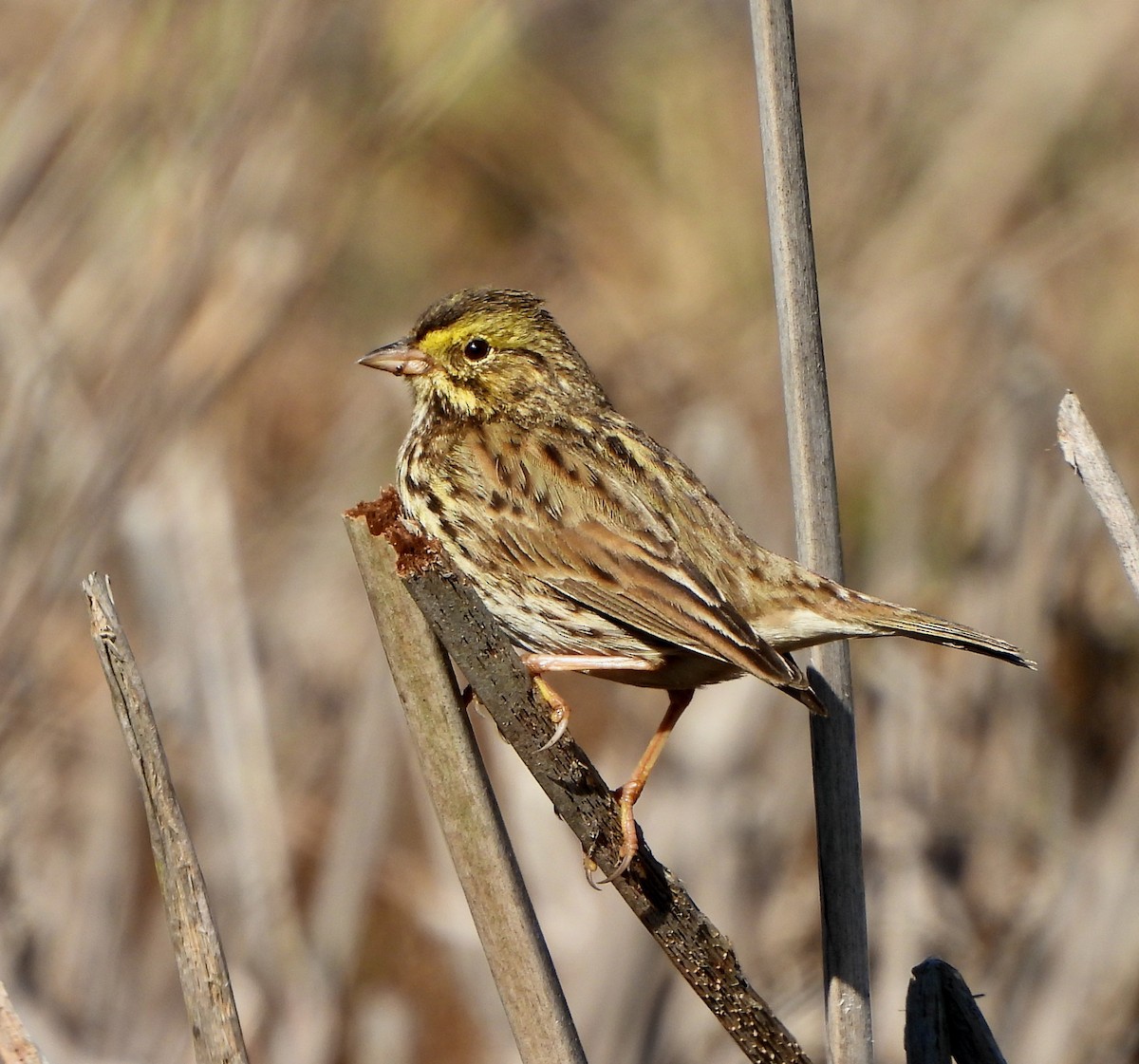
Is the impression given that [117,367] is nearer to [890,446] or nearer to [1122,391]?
[890,446]

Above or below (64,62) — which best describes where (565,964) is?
below

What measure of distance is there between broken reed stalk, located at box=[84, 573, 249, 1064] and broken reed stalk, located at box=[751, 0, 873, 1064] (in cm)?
85

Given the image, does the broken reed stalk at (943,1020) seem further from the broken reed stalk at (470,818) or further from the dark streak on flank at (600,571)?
the dark streak on flank at (600,571)

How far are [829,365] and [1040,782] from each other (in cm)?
130

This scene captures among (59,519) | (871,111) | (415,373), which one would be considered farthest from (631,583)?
(871,111)

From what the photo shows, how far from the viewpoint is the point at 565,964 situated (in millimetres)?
3977

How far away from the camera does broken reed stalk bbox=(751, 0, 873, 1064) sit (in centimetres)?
213

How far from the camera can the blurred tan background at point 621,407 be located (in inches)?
133

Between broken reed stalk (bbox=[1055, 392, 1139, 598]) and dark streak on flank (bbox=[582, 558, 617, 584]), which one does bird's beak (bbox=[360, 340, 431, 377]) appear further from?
broken reed stalk (bbox=[1055, 392, 1139, 598])

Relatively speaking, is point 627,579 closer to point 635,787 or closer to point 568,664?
point 568,664

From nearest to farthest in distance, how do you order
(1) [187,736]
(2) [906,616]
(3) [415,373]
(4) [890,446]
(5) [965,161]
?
(2) [906,616] → (3) [415,373] → (1) [187,736] → (4) [890,446] → (5) [965,161]

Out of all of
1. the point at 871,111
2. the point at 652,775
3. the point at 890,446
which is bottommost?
the point at 652,775

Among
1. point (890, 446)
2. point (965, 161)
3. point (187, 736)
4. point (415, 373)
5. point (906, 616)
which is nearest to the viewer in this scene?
point (906, 616)

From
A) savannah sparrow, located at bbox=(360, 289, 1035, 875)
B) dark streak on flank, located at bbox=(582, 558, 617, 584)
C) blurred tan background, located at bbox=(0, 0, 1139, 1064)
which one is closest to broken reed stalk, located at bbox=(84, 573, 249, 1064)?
savannah sparrow, located at bbox=(360, 289, 1035, 875)
